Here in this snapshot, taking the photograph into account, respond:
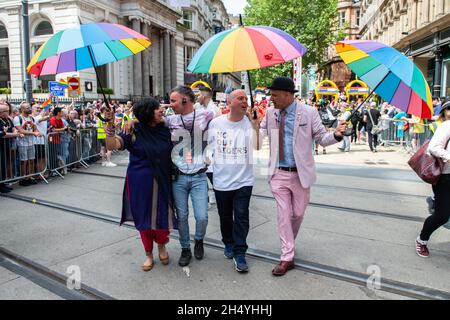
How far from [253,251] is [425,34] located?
894 inches

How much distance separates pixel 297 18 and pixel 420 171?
4013 centimetres

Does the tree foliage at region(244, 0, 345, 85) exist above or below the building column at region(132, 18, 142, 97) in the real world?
above

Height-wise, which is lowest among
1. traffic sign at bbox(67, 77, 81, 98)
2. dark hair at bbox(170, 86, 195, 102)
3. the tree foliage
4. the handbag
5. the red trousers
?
the red trousers

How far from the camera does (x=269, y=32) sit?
4.00 meters

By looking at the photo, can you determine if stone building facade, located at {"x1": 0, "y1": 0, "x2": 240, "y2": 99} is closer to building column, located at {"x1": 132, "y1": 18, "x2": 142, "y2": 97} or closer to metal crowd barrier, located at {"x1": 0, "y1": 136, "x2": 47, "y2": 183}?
building column, located at {"x1": 132, "y1": 18, "x2": 142, "y2": 97}

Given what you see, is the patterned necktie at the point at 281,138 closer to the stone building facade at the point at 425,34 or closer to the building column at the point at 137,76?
the stone building facade at the point at 425,34

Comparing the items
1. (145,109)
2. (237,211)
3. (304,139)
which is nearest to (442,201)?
(304,139)

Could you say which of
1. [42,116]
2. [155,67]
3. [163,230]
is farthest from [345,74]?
[163,230]

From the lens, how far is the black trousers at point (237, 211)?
4.10 m

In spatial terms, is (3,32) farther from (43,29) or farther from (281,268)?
(281,268)

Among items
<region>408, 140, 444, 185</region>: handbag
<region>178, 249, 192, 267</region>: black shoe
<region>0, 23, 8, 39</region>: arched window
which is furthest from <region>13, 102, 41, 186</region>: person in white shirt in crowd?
<region>0, 23, 8, 39</region>: arched window

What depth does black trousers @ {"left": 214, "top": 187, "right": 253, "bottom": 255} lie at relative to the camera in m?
4.10

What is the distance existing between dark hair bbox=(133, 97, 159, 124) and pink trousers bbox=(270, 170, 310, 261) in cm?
140
